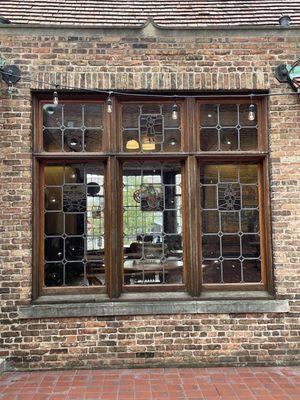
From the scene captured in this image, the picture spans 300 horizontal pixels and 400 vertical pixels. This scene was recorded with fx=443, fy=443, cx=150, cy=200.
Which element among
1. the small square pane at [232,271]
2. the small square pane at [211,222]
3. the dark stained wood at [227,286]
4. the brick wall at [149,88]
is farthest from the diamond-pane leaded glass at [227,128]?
the dark stained wood at [227,286]

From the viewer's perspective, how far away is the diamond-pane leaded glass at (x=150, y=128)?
5914 mm

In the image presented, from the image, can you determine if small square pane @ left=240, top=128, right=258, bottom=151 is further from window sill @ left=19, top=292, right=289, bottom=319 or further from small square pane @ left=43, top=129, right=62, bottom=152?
small square pane @ left=43, top=129, right=62, bottom=152

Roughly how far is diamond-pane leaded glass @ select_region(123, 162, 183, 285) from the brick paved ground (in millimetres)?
1183

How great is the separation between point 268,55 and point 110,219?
3.02 metres

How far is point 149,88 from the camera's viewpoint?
5785 millimetres

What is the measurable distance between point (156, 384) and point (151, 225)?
196 centimetres

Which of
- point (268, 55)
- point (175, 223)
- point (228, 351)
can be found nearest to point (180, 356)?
point (228, 351)

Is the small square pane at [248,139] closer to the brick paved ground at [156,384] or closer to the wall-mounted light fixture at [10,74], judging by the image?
the brick paved ground at [156,384]

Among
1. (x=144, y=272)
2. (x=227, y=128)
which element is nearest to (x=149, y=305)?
(x=144, y=272)

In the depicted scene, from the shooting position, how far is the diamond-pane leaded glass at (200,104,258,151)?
595cm

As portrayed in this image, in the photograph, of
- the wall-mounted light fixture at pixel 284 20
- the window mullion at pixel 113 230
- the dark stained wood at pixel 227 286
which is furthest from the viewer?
the wall-mounted light fixture at pixel 284 20

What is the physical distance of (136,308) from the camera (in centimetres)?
561

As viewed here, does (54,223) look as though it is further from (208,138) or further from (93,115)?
(208,138)

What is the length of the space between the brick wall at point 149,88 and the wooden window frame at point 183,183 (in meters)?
0.13
